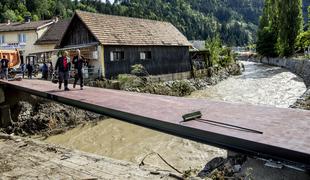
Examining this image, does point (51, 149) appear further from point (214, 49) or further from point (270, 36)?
point (270, 36)

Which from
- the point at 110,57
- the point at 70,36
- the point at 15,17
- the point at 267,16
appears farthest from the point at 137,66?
the point at 15,17

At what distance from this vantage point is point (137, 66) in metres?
25.1

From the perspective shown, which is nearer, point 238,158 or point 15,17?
point 238,158

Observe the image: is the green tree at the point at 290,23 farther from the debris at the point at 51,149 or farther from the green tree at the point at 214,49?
the debris at the point at 51,149

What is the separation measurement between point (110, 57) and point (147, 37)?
4979 millimetres

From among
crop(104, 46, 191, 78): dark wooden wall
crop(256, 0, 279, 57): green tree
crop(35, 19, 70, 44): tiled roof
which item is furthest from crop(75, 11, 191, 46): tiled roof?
crop(256, 0, 279, 57): green tree

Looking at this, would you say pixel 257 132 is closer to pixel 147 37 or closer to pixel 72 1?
pixel 147 37

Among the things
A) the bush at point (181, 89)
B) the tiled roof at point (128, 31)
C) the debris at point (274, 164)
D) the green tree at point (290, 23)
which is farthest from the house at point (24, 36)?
the debris at point (274, 164)

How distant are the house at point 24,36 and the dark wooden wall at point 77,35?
35.4ft

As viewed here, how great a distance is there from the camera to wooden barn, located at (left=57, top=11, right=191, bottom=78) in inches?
929

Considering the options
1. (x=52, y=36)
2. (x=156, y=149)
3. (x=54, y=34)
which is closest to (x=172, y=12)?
(x=54, y=34)

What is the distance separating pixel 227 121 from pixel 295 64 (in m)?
33.1

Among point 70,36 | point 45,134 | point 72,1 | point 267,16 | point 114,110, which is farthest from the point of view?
point 72,1

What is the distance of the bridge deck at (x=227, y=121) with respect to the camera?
486cm
